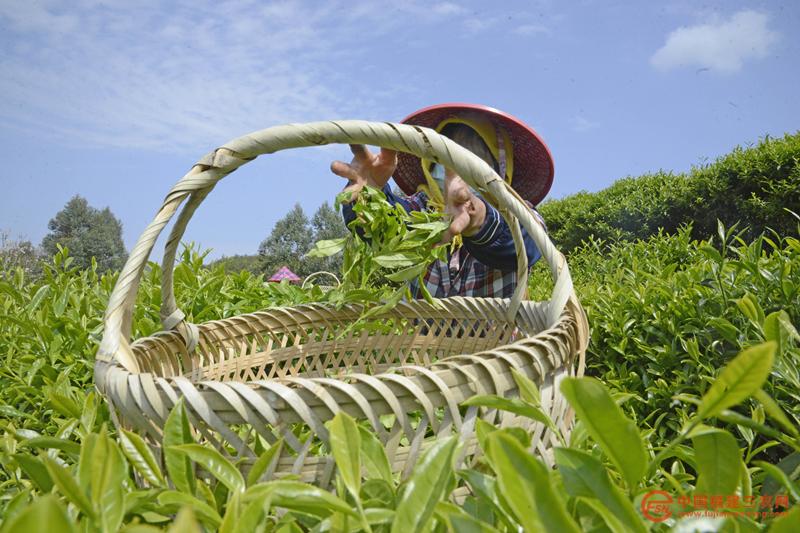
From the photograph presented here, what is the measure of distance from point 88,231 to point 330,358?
17207 millimetres

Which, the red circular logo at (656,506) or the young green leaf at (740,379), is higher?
the young green leaf at (740,379)

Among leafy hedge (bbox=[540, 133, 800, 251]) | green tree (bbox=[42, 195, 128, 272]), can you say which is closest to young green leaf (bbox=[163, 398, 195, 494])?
leafy hedge (bbox=[540, 133, 800, 251])

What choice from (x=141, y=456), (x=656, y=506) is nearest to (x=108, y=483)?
(x=141, y=456)

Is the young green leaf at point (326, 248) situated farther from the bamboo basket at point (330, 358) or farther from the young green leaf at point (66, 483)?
the young green leaf at point (66, 483)

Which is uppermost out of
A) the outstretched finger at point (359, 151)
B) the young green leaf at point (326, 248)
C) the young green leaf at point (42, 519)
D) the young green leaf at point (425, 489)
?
the outstretched finger at point (359, 151)

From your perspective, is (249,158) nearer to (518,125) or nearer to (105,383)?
(105,383)

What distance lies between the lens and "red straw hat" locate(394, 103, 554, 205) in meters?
1.62

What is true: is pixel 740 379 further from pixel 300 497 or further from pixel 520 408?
pixel 300 497

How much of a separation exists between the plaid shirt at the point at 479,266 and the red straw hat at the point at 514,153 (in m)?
0.11

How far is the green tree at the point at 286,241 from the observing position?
12.4 meters

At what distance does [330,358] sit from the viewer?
47.7 inches

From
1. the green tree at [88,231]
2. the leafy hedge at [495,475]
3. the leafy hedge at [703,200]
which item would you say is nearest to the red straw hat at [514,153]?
the leafy hedge at [495,475]

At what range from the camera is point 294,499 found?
0.33 meters

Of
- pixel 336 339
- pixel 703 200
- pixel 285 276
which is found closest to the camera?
pixel 336 339
